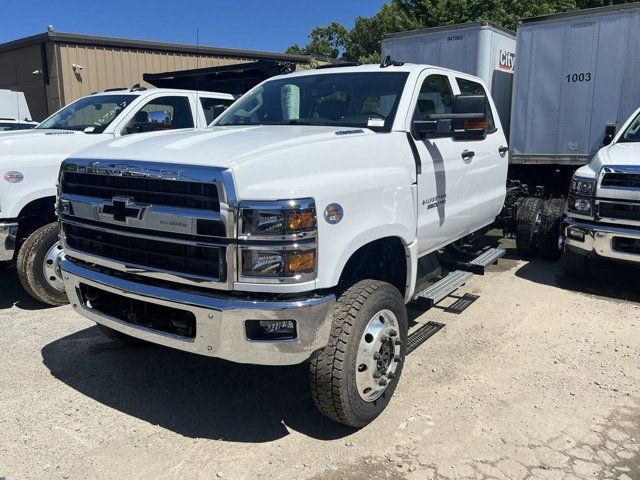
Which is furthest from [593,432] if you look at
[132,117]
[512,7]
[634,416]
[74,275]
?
[512,7]

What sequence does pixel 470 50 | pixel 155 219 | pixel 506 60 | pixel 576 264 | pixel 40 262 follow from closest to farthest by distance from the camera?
pixel 155 219, pixel 40 262, pixel 576 264, pixel 470 50, pixel 506 60

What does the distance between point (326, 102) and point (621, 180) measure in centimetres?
341

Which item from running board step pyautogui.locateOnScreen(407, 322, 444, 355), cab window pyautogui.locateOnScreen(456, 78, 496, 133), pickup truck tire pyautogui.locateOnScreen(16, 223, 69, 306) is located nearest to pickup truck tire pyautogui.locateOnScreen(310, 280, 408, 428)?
running board step pyautogui.locateOnScreen(407, 322, 444, 355)

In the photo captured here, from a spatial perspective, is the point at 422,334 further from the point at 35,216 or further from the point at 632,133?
the point at 632,133

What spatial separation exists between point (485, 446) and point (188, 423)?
178 centimetres

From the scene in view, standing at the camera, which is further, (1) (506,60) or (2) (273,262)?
(1) (506,60)

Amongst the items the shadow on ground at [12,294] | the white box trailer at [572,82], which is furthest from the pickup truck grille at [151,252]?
the white box trailer at [572,82]

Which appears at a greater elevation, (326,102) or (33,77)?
(33,77)

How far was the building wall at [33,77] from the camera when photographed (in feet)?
62.9

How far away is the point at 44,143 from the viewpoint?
5711mm

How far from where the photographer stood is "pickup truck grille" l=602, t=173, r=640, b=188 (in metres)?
5.81

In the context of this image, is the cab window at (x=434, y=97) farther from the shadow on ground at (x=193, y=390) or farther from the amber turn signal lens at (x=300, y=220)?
the shadow on ground at (x=193, y=390)

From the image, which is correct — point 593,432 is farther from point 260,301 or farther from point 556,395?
point 260,301

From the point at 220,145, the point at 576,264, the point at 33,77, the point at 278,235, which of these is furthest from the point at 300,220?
the point at 33,77
